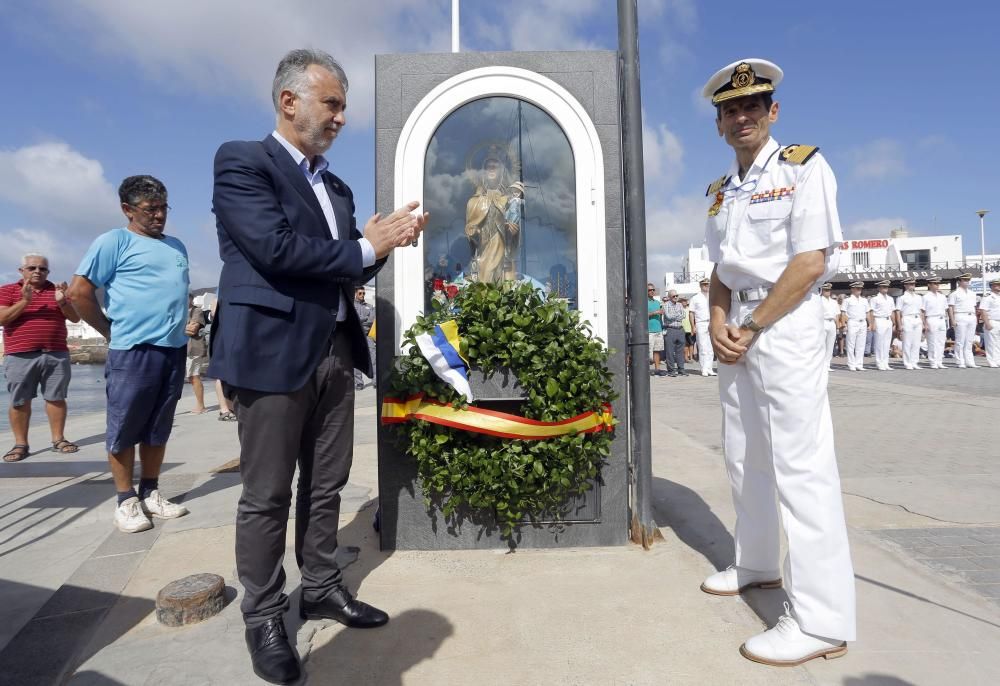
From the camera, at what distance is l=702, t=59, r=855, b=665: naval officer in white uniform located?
2277 millimetres

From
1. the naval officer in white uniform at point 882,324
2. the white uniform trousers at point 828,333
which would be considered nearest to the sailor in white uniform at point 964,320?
the naval officer in white uniform at point 882,324

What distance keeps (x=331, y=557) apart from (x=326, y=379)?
775 millimetres

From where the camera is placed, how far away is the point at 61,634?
2.59 metres

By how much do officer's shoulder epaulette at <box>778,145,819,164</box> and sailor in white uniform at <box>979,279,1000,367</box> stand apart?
56.7 feet

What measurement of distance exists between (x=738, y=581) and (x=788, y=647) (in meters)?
0.58

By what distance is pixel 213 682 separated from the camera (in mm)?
2205

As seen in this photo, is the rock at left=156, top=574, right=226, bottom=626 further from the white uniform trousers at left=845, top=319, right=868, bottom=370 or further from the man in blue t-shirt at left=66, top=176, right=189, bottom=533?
the white uniform trousers at left=845, top=319, right=868, bottom=370

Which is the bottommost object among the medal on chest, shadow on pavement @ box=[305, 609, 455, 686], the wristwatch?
shadow on pavement @ box=[305, 609, 455, 686]

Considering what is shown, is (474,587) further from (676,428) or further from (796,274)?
(676,428)

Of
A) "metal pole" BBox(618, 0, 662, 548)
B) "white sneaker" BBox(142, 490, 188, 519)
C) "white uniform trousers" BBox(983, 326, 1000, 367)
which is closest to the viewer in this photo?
"metal pole" BBox(618, 0, 662, 548)

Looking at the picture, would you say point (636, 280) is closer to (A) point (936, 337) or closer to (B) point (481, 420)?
(B) point (481, 420)

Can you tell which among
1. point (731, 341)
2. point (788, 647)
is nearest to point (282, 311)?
point (731, 341)

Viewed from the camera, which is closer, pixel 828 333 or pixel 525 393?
pixel 828 333

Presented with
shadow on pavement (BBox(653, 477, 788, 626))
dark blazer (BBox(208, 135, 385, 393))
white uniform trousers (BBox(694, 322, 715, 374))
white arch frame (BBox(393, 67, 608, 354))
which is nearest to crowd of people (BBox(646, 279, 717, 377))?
white uniform trousers (BBox(694, 322, 715, 374))
